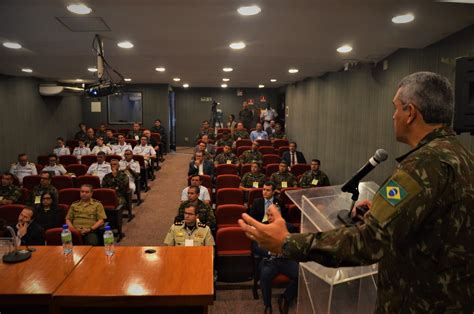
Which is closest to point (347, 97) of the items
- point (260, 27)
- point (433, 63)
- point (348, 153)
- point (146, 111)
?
point (348, 153)

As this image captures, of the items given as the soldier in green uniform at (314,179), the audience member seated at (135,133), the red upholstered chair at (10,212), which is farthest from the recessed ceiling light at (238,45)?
the audience member seated at (135,133)

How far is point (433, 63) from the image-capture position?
4.59 m

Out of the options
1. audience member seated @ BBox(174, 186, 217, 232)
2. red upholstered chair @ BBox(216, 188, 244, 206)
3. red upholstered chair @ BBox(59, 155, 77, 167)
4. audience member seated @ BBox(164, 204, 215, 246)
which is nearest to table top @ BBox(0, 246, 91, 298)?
audience member seated @ BBox(164, 204, 215, 246)

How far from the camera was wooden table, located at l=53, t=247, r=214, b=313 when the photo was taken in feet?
7.36

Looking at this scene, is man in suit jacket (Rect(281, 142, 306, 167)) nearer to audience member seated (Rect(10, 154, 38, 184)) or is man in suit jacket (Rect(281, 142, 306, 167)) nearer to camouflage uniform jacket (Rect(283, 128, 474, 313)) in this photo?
audience member seated (Rect(10, 154, 38, 184))

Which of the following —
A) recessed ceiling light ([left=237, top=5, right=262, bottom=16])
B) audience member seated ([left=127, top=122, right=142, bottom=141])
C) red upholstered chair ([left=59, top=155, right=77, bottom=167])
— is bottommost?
red upholstered chair ([left=59, top=155, right=77, bottom=167])

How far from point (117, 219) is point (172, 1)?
12.0 feet

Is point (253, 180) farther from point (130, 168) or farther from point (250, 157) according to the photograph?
point (130, 168)

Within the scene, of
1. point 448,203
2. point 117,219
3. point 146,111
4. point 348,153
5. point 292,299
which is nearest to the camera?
point 448,203

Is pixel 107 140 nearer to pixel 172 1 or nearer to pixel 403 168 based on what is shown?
pixel 172 1

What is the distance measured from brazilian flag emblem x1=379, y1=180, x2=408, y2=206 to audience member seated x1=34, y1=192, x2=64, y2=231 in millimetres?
4978

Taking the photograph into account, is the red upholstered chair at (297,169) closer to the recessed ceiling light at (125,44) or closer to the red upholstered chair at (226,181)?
the red upholstered chair at (226,181)

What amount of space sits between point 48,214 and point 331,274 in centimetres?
430

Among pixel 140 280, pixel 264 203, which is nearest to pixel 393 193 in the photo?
pixel 140 280
